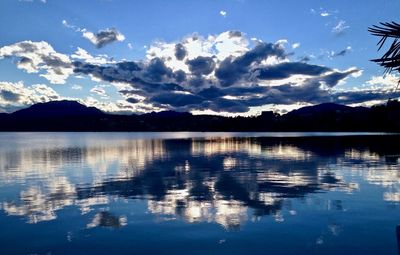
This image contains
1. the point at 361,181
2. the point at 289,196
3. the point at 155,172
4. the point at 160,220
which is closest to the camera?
the point at 160,220

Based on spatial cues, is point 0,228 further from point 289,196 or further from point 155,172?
point 155,172

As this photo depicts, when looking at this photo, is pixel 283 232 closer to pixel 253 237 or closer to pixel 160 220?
pixel 253 237

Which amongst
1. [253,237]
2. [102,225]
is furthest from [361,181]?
[102,225]

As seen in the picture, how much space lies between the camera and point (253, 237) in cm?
1773

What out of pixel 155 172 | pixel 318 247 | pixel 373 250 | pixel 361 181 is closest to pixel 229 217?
pixel 318 247

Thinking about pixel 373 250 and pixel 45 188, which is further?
pixel 45 188

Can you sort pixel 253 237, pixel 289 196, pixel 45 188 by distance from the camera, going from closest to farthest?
pixel 253 237, pixel 289 196, pixel 45 188

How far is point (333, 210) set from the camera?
2323 cm

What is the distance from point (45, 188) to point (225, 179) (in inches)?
643

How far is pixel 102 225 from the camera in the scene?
20.1 meters

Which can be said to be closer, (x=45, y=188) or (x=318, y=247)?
(x=318, y=247)

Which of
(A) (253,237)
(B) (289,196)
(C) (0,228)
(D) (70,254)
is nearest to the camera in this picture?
(D) (70,254)

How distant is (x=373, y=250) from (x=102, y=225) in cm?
1283

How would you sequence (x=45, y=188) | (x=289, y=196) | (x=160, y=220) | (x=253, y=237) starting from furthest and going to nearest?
(x=45, y=188), (x=289, y=196), (x=160, y=220), (x=253, y=237)
